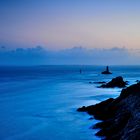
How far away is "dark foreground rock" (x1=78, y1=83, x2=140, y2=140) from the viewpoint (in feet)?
50.5

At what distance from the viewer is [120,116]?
2064 centimetres

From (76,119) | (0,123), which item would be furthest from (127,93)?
(0,123)

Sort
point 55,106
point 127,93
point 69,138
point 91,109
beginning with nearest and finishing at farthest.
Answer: point 69,138, point 127,93, point 91,109, point 55,106

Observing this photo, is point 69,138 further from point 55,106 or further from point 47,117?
point 55,106

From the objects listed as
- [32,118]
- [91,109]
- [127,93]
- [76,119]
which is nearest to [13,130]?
[32,118]

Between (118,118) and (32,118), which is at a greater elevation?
(118,118)

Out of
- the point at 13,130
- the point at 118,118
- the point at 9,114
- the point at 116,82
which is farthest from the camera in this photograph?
the point at 116,82

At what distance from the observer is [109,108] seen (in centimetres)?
2578

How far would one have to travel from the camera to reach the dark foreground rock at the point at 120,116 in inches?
605

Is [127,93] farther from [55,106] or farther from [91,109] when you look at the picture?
[55,106]

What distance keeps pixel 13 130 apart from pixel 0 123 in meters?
3.53

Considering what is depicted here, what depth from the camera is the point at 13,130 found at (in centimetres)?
2412

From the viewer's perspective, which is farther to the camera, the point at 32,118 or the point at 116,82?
the point at 116,82

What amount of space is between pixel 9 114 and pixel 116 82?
124ft
